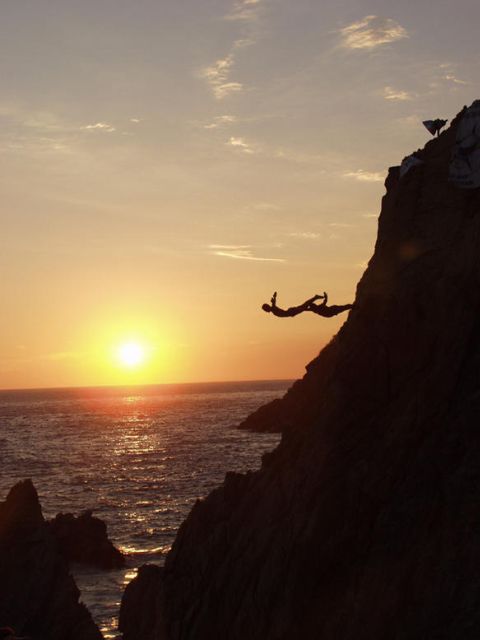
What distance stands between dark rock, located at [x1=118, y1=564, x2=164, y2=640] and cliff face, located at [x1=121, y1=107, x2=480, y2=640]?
6.53 meters

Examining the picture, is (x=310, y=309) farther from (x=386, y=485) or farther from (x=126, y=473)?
(x=126, y=473)

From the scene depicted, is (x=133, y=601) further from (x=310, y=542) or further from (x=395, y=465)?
(x=395, y=465)

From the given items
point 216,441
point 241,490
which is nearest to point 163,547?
point 241,490

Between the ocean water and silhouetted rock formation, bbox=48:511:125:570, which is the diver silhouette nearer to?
the ocean water

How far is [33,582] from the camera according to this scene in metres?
30.0

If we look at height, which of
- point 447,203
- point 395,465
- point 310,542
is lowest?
point 310,542

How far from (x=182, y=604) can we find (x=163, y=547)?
1242 inches

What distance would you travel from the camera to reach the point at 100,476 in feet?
282

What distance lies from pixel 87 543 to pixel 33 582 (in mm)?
17797

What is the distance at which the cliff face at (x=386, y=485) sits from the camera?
14.9m

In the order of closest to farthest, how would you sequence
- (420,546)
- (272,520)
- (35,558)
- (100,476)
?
(420,546) < (272,520) < (35,558) < (100,476)

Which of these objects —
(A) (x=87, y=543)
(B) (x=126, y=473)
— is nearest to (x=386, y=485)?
(A) (x=87, y=543)

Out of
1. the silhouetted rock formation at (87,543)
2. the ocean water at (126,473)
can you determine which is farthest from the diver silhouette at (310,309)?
the silhouetted rock formation at (87,543)

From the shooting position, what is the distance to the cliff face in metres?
14.9
